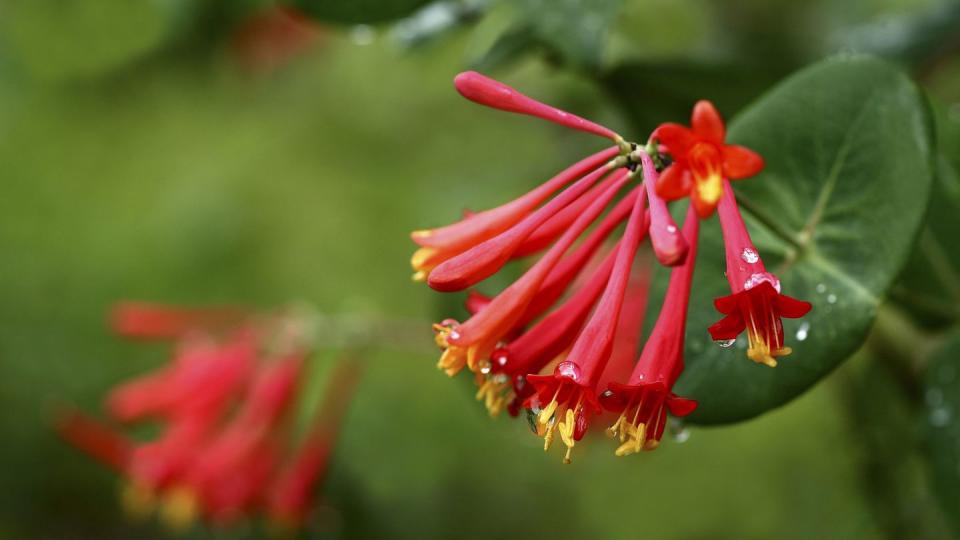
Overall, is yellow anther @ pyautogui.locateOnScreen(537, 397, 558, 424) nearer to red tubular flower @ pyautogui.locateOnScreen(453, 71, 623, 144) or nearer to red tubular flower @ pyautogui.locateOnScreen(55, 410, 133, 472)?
red tubular flower @ pyautogui.locateOnScreen(453, 71, 623, 144)

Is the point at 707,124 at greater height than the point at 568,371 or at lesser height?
greater

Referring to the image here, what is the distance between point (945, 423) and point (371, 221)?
4.82 ft

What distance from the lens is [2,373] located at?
2.29 meters

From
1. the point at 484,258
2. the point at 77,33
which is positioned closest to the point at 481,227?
the point at 484,258

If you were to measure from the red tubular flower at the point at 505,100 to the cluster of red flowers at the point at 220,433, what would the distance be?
725mm

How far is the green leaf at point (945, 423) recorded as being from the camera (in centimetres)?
71

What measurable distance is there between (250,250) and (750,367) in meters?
1.69

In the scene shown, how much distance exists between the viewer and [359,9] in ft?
2.52

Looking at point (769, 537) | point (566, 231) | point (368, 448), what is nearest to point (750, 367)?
point (566, 231)

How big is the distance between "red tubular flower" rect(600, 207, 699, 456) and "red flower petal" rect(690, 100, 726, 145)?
67 millimetres

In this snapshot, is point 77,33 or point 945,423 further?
point 77,33

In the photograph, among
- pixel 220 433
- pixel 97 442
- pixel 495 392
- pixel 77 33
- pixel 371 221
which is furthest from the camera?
pixel 371 221

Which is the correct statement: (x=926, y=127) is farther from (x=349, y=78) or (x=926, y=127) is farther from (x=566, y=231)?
(x=349, y=78)

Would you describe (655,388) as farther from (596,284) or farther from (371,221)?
(371,221)
